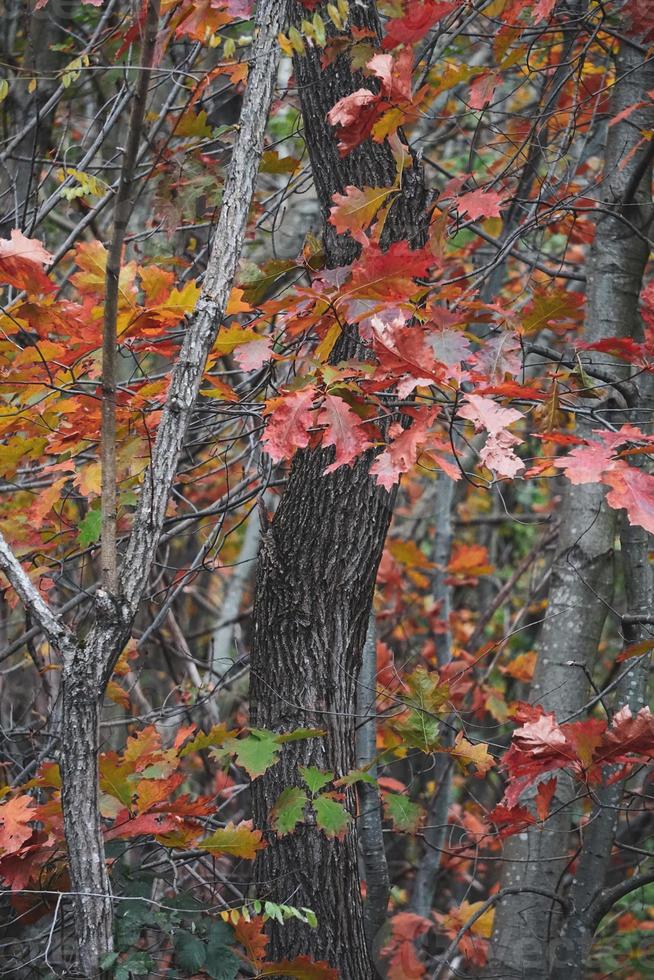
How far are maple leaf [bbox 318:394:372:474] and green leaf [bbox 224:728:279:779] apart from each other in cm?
73

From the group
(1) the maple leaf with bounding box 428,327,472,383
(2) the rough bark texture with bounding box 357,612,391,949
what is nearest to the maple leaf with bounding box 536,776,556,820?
(2) the rough bark texture with bounding box 357,612,391,949

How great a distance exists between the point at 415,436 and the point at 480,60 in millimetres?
4973

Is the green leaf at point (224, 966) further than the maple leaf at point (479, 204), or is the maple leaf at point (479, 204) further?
the maple leaf at point (479, 204)

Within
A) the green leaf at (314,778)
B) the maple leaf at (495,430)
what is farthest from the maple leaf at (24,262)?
the green leaf at (314,778)

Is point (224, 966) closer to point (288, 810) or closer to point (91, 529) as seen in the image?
point (288, 810)

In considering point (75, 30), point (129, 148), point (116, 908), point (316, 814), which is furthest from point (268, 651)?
point (75, 30)

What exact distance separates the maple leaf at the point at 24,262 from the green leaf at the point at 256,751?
119 cm

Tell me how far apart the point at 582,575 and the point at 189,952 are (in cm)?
177

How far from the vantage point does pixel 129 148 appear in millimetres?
1698

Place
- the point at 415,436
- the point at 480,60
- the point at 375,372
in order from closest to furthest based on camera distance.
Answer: the point at 415,436 → the point at 375,372 → the point at 480,60

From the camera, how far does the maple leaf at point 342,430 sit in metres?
1.88

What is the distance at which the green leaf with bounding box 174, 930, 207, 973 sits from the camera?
2100mm

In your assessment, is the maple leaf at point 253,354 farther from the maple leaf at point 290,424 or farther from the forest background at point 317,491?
the maple leaf at point 290,424

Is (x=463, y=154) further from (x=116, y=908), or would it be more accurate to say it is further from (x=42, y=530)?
(x=116, y=908)
